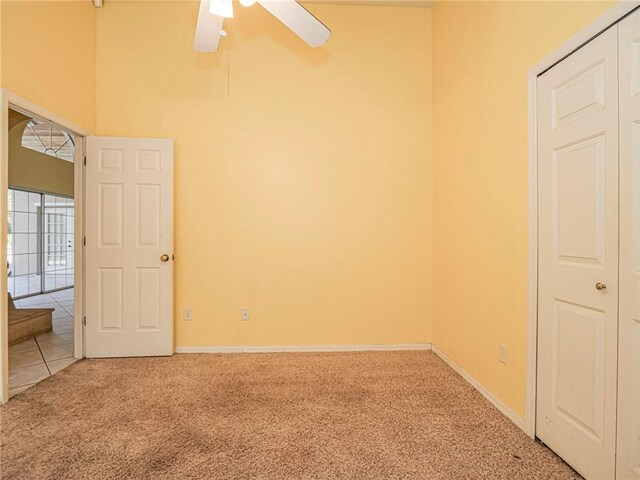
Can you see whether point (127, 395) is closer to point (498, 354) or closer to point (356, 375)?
point (356, 375)

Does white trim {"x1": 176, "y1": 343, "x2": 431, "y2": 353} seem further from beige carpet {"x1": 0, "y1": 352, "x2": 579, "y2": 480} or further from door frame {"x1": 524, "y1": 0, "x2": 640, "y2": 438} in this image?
door frame {"x1": 524, "y1": 0, "x2": 640, "y2": 438}

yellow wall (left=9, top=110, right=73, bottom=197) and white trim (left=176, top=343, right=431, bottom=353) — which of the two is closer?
white trim (left=176, top=343, right=431, bottom=353)

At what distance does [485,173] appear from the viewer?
234cm

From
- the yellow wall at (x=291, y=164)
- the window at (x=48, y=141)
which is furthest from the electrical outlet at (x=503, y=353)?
the window at (x=48, y=141)

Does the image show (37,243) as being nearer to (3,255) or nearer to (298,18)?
(3,255)

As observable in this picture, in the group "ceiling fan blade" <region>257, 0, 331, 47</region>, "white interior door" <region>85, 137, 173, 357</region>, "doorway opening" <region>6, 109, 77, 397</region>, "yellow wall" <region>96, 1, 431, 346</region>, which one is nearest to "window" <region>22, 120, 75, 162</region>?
"doorway opening" <region>6, 109, 77, 397</region>

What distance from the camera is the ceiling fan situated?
6.01 ft

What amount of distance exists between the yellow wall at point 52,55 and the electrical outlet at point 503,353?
3817mm

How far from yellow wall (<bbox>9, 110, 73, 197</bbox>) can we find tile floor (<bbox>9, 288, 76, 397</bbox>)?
2.95 meters

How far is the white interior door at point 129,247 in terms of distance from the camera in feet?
9.82

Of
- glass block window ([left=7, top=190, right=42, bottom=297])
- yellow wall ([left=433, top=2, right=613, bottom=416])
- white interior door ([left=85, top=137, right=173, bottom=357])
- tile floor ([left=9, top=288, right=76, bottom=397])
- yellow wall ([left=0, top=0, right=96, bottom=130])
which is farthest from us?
glass block window ([left=7, top=190, right=42, bottom=297])

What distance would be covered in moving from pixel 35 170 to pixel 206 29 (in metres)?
5.93

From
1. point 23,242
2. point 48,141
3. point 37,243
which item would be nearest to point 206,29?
point 48,141

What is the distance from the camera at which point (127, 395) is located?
229 cm
